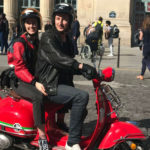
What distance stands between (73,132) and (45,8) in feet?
73.4

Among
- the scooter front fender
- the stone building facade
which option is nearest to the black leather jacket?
the scooter front fender

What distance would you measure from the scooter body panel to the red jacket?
0.30 meters

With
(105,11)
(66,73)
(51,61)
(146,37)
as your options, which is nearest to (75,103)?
(66,73)

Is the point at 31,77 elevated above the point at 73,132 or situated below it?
above

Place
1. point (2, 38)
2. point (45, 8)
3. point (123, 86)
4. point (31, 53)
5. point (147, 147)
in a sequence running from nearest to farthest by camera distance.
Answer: point (31, 53) < point (147, 147) < point (123, 86) < point (2, 38) < point (45, 8)

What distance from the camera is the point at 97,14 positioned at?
2375cm

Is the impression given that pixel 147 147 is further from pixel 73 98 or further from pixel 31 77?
pixel 31 77

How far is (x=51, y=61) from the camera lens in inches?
149

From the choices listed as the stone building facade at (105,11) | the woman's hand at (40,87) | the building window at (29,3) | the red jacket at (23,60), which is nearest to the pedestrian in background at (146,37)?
the red jacket at (23,60)

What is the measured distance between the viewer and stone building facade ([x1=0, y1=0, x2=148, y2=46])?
76.7 feet

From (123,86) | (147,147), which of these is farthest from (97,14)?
(147,147)

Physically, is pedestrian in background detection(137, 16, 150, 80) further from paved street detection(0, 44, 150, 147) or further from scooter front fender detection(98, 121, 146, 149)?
scooter front fender detection(98, 121, 146, 149)

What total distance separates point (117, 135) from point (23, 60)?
1.22m

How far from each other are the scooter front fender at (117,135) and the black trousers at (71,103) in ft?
0.88
